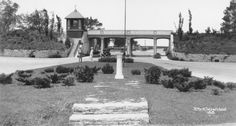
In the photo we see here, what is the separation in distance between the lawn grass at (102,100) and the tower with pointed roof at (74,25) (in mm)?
42483

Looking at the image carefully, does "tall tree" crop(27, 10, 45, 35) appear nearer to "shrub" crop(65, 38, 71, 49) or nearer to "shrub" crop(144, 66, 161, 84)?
"shrub" crop(65, 38, 71, 49)

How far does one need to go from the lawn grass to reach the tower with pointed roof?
139 ft

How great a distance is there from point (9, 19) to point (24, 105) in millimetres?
Result: 53843

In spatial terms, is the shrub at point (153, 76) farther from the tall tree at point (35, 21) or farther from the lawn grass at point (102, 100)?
the tall tree at point (35, 21)

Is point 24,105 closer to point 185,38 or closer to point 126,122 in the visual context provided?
point 126,122

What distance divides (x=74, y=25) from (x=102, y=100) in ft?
153

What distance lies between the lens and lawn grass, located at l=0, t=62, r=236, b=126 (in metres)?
8.51

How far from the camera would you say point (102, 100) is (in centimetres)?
949

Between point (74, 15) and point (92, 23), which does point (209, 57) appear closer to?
point (74, 15)

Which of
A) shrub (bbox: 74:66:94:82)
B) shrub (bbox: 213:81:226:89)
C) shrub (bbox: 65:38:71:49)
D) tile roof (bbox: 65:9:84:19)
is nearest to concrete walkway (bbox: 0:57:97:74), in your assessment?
shrub (bbox: 74:66:94:82)

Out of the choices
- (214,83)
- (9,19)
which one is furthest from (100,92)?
(9,19)

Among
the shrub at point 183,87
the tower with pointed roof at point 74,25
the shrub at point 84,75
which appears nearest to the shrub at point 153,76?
the shrub at point 183,87

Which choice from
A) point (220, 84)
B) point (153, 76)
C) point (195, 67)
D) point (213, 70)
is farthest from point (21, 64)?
point (220, 84)

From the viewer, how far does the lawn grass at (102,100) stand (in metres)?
8.51
